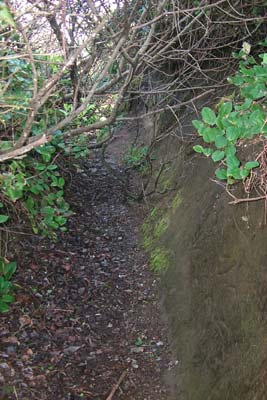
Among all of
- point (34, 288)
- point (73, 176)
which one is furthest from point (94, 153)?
point (34, 288)

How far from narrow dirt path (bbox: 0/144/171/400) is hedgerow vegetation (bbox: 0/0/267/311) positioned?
29cm

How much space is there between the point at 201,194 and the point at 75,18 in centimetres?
207

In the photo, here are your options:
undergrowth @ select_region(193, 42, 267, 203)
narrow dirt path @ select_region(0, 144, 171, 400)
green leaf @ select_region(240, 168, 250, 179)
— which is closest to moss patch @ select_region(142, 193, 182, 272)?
narrow dirt path @ select_region(0, 144, 171, 400)

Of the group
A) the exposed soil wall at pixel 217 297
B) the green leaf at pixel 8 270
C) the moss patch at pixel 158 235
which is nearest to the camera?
the exposed soil wall at pixel 217 297

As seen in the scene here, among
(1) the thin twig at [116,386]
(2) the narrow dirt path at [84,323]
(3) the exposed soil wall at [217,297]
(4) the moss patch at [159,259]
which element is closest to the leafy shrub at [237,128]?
(3) the exposed soil wall at [217,297]

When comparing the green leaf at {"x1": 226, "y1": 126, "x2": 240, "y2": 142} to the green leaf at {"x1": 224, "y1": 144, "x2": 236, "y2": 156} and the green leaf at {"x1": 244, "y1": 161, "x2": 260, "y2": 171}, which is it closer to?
the green leaf at {"x1": 224, "y1": 144, "x2": 236, "y2": 156}

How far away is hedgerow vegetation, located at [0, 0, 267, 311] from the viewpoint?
319 cm

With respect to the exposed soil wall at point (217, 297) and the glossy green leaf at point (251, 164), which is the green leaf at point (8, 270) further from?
the glossy green leaf at point (251, 164)

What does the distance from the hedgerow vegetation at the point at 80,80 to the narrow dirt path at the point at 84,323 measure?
293mm

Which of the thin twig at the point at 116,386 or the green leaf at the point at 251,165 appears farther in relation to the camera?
the thin twig at the point at 116,386

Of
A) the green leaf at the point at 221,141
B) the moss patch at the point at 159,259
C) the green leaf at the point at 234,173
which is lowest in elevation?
the moss patch at the point at 159,259

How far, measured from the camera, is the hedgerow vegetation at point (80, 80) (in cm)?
319

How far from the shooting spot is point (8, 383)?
330cm

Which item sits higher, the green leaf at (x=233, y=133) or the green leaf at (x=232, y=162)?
the green leaf at (x=233, y=133)
